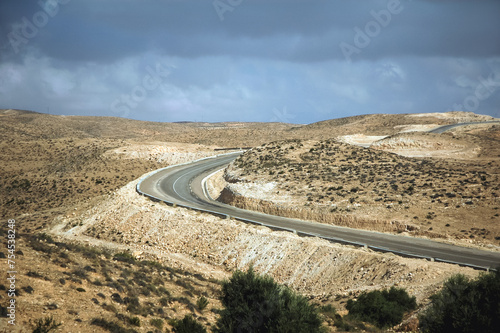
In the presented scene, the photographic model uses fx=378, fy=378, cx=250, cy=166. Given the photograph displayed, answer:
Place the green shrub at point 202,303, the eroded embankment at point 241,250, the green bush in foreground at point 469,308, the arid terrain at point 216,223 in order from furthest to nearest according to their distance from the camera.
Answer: the eroded embankment at point 241,250 < the green shrub at point 202,303 < the arid terrain at point 216,223 < the green bush in foreground at point 469,308

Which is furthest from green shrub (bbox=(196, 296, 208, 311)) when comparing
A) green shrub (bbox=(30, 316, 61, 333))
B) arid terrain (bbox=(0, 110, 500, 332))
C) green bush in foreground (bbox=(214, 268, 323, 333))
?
green shrub (bbox=(30, 316, 61, 333))

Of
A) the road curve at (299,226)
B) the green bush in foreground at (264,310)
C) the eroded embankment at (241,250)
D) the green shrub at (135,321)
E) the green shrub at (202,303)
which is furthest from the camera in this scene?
the road curve at (299,226)

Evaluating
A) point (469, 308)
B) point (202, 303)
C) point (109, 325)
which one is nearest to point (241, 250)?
point (202, 303)

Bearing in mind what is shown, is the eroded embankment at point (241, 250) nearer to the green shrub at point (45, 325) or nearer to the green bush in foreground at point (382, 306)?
the green bush in foreground at point (382, 306)

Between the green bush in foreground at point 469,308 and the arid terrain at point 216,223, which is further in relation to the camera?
the arid terrain at point 216,223

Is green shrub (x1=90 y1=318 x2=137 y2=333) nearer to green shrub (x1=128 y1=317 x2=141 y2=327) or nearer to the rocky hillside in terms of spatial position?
green shrub (x1=128 y1=317 x2=141 y2=327)

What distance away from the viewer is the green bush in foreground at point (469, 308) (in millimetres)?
12156

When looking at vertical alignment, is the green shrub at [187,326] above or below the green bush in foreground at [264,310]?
below

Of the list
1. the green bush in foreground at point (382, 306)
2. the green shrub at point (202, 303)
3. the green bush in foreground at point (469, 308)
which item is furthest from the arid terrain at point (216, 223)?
the green bush in foreground at point (469, 308)

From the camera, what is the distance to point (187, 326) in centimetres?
1462

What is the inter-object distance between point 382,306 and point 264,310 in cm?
762

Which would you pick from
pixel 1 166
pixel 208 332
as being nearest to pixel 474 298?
pixel 208 332

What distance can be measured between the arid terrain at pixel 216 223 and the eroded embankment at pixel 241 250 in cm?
10

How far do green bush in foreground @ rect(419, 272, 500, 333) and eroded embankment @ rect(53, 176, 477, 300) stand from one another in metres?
5.88
